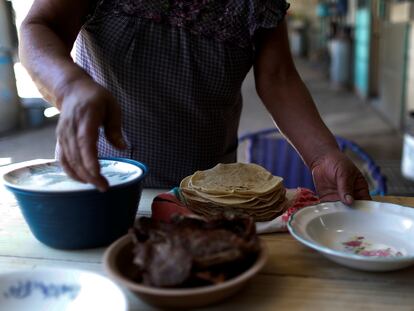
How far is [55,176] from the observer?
0.81 m

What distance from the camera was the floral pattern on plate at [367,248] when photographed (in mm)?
790

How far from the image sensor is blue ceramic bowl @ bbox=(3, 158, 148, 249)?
74 cm

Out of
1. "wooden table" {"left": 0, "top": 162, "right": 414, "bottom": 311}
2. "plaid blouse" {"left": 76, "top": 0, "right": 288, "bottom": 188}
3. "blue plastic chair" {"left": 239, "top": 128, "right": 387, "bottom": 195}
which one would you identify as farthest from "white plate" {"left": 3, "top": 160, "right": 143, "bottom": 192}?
"blue plastic chair" {"left": 239, "top": 128, "right": 387, "bottom": 195}

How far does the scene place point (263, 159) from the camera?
2004 mm

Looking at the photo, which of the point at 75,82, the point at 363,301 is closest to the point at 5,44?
the point at 75,82

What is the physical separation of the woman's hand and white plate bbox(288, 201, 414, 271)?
41mm

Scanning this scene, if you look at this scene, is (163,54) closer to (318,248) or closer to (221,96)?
(221,96)

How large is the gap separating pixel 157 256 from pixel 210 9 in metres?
0.70

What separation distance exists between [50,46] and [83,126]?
0.25m

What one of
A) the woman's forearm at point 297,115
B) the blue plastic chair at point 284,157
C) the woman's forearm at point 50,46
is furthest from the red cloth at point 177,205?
the blue plastic chair at point 284,157

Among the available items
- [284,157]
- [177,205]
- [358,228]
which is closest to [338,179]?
[358,228]

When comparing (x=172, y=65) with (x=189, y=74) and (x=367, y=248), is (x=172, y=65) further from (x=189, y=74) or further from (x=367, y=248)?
(x=367, y=248)

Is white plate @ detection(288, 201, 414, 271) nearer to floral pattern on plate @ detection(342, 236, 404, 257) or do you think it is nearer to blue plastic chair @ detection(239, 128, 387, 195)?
floral pattern on plate @ detection(342, 236, 404, 257)

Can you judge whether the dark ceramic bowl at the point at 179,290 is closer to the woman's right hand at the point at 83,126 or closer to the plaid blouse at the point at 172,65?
the woman's right hand at the point at 83,126
